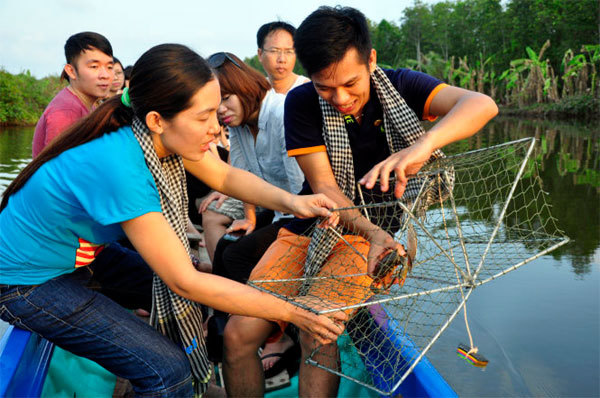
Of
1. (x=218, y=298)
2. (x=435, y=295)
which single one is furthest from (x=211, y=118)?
(x=435, y=295)

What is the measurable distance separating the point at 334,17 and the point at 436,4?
45.3 meters

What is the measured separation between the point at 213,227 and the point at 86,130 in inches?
72.3

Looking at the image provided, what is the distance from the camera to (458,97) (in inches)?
76.1

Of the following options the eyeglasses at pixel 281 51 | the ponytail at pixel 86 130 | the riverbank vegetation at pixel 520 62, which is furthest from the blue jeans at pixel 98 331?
the riverbank vegetation at pixel 520 62

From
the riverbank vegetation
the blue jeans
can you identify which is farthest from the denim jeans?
the riverbank vegetation

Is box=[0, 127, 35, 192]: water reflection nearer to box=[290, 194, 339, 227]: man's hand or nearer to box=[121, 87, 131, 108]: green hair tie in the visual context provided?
box=[121, 87, 131, 108]: green hair tie

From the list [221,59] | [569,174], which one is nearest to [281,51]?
[221,59]

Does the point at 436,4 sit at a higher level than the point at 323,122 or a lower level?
higher

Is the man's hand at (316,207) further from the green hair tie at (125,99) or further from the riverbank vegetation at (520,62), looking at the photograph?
the riverbank vegetation at (520,62)

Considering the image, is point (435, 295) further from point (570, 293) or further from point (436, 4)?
point (436, 4)

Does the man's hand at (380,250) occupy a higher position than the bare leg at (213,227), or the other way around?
the man's hand at (380,250)

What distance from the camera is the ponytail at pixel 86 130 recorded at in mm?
1619

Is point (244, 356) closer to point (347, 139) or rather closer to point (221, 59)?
point (347, 139)

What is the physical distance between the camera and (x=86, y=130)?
162 cm
